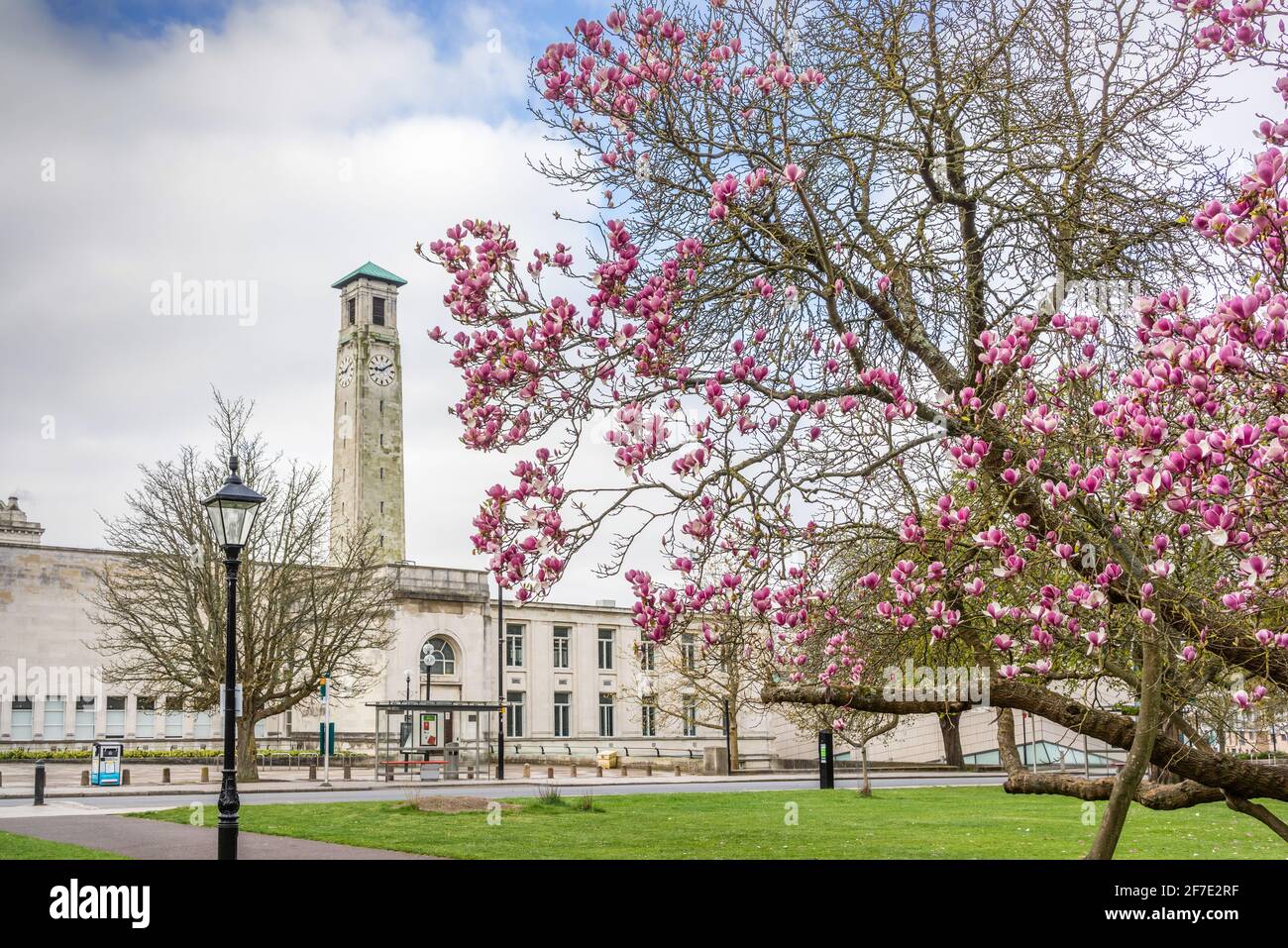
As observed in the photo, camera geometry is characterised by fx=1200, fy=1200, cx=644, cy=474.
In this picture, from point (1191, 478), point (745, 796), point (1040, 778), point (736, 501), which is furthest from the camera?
point (745, 796)

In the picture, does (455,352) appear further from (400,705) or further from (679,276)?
(400,705)

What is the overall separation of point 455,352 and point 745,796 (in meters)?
24.4

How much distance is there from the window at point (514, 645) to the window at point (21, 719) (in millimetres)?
25026

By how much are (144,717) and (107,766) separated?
2522cm

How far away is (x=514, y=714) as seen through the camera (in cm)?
6944

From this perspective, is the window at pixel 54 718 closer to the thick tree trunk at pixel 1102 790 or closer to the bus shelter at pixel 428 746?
the bus shelter at pixel 428 746

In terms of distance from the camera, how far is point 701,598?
793cm

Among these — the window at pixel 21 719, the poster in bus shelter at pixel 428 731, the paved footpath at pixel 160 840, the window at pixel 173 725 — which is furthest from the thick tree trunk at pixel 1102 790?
the window at pixel 173 725

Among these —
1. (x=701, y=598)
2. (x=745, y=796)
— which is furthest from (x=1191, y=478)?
(x=745, y=796)

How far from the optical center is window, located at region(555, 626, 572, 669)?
7244 cm

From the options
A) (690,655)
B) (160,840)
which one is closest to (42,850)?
(160,840)

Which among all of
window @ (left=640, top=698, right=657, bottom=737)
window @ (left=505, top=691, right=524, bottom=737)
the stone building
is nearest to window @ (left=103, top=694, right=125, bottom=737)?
the stone building

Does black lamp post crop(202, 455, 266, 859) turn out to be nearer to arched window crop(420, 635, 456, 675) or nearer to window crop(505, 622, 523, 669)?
arched window crop(420, 635, 456, 675)

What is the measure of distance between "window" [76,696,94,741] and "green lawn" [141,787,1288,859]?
3721 cm
